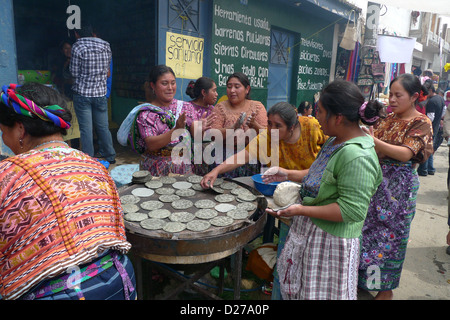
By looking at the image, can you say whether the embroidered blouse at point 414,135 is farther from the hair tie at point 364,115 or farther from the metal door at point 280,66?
the metal door at point 280,66

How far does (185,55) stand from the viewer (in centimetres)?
561

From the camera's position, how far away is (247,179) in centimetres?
288

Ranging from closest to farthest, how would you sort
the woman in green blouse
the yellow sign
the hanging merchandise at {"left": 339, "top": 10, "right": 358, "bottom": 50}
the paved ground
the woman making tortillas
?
the woman in green blouse, the woman making tortillas, the paved ground, the yellow sign, the hanging merchandise at {"left": 339, "top": 10, "right": 358, "bottom": 50}

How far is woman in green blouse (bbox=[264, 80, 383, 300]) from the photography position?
1.52m

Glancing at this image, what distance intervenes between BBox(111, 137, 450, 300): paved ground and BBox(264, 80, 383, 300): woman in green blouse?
1164mm

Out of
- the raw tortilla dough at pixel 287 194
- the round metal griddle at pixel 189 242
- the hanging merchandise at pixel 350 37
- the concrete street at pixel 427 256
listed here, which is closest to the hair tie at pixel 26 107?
the round metal griddle at pixel 189 242

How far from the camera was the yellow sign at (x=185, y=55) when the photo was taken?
17.5ft

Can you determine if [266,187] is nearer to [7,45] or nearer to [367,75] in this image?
[7,45]

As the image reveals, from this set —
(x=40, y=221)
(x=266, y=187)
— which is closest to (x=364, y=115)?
(x=266, y=187)

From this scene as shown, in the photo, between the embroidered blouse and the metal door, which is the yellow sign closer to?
the metal door

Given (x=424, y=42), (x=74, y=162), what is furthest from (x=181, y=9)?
(x=424, y=42)

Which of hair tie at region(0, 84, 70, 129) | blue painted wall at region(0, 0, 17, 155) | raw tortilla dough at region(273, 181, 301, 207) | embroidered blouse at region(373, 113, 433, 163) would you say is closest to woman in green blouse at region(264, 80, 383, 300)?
raw tortilla dough at region(273, 181, 301, 207)

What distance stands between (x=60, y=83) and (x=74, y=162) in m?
7.16

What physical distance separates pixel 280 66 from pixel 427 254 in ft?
20.4
